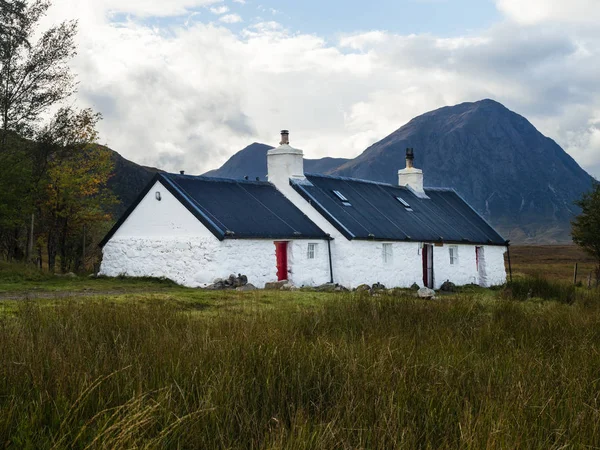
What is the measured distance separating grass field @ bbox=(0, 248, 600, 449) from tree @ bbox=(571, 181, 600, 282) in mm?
28089

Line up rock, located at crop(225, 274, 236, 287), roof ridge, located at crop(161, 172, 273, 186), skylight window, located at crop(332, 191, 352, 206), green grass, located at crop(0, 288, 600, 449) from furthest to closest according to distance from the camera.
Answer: skylight window, located at crop(332, 191, 352, 206) < roof ridge, located at crop(161, 172, 273, 186) < rock, located at crop(225, 274, 236, 287) < green grass, located at crop(0, 288, 600, 449)

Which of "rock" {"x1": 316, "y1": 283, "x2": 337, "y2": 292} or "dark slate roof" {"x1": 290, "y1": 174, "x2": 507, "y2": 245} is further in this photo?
"dark slate roof" {"x1": 290, "y1": 174, "x2": 507, "y2": 245}

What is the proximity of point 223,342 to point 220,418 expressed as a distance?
1.88m

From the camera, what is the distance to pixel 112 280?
960 inches

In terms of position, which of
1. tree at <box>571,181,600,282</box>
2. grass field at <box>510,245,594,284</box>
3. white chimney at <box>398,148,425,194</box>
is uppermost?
white chimney at <box>398,148,425,194</box>

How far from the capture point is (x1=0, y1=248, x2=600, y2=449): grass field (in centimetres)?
525

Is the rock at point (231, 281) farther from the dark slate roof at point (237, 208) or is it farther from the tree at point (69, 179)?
the tree at point (69, 179)

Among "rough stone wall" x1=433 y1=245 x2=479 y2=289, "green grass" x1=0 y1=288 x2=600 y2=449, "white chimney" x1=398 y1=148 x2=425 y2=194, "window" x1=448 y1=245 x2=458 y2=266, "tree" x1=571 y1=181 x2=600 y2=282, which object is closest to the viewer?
"green grass" x1=0 y1=288 x2=600 y2=449

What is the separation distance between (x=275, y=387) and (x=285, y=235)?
18.7m

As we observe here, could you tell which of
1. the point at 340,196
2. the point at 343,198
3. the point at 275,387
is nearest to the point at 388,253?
the point at 343,198

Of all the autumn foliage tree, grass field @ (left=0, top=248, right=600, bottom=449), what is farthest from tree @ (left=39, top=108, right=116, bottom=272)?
grass field @ (left=0, top=248, right=600, bottom=449)

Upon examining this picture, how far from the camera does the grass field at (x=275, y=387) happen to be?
525cm

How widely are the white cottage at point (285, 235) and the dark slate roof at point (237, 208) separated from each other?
52 mm

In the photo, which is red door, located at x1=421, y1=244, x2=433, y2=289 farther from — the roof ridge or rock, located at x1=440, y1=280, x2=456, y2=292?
the roof ridge
